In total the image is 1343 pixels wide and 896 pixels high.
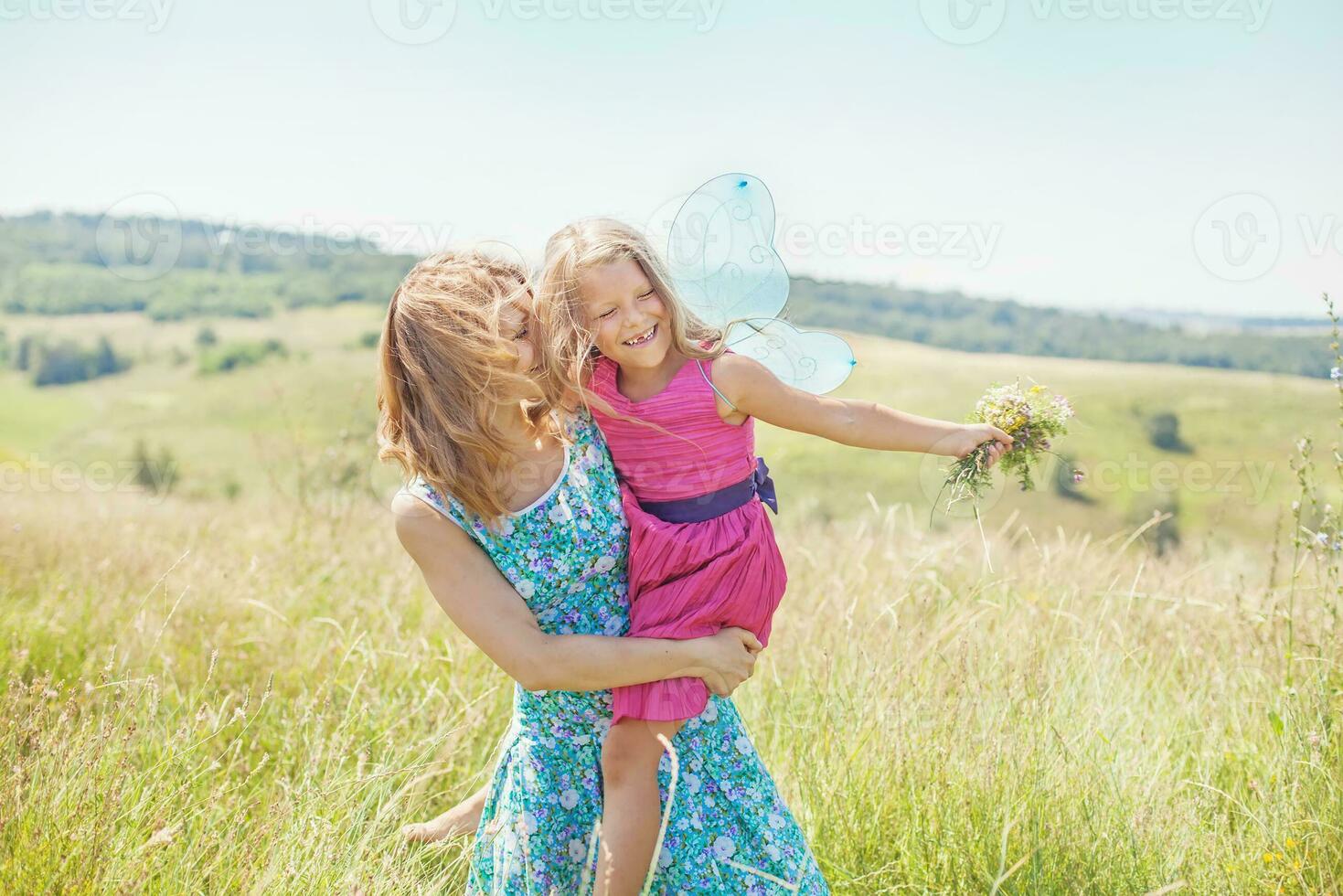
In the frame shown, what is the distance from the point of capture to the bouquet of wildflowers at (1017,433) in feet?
7.85

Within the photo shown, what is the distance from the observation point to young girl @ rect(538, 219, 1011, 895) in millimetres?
2221

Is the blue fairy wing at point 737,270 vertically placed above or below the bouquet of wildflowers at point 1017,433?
above

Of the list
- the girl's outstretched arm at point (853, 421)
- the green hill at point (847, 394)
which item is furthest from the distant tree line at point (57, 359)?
the girl's outstretched arm at point (853, 421)

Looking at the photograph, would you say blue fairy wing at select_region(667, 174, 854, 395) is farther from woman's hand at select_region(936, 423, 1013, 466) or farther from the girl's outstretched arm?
woman's hand at select_region(936, 423, 1013, 466)

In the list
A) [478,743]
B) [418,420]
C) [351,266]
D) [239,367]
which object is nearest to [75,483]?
[478,743]

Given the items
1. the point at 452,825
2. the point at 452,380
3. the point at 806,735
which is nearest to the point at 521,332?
the point at 452,380

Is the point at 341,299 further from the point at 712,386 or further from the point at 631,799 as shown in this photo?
the point at 631,799

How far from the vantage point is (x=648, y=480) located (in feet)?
7.77

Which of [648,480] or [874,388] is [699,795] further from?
[874,388]

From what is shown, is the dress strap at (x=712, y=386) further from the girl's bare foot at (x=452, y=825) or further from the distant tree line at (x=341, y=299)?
the distant tree line at (x=341, y=299)

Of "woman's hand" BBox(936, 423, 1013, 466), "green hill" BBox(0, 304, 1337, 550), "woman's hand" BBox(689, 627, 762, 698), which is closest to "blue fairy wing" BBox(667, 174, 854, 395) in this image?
"woman's hand" BBox(936, 423, 1013, 466)

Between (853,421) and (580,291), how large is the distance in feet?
2.53

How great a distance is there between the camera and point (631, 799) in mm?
2086

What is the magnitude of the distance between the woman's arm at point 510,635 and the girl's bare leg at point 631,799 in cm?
15
